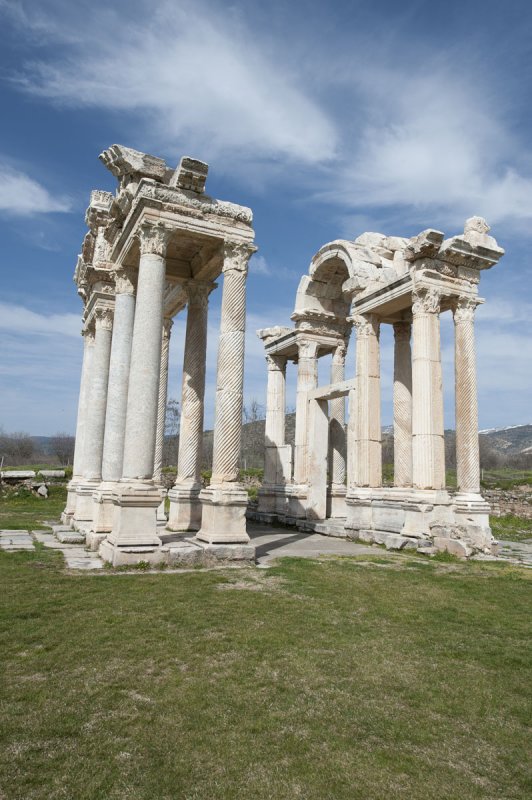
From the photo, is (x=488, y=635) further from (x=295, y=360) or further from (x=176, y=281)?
(x=295, y=360)

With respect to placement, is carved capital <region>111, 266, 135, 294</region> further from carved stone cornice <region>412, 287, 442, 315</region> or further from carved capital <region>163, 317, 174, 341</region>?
carved stone cornice <region>412, 287, 442, 315</region>

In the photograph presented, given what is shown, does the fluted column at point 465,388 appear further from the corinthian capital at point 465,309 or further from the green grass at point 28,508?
the green grass at point 28,508

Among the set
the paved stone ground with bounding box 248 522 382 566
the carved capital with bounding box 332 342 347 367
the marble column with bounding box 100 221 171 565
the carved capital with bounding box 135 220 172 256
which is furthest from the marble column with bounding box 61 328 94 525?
the carved capital with bounding box 332 342 347 367

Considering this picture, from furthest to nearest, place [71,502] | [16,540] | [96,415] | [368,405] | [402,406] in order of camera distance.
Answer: [402,406] → [368,405] → [71,502] → [96,415] → [16,540]

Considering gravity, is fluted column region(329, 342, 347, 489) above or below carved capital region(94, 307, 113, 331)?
below

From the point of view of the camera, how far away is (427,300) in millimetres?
15867

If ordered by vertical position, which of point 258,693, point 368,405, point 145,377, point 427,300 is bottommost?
A: point 258,693

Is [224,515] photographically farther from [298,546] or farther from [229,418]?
[298,546]

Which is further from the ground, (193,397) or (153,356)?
(153,356)

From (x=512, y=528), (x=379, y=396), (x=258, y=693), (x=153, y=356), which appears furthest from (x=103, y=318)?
(x=512, y=528)

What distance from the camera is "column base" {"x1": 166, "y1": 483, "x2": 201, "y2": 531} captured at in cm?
1505

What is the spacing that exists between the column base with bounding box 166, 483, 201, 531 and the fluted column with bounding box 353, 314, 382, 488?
18.0 ft

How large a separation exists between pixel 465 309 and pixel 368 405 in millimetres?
4227

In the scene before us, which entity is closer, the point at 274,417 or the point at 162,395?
the point at 162,395
